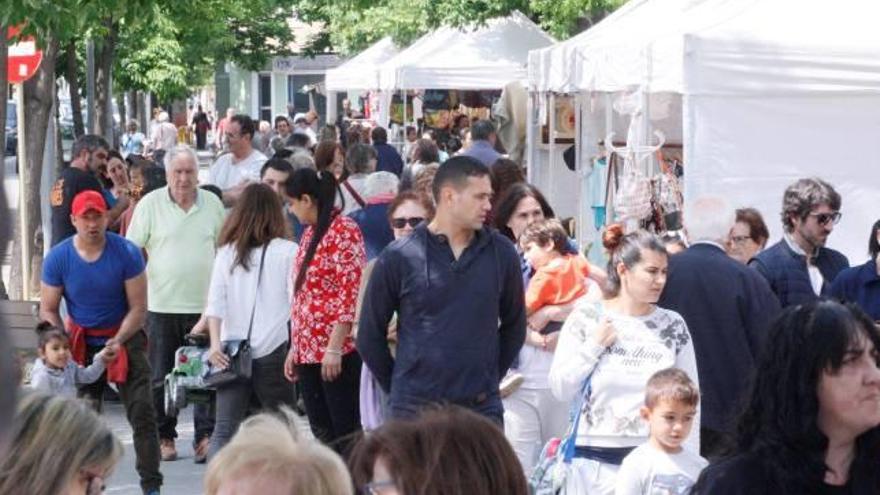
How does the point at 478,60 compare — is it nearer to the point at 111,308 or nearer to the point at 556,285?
the point at 111,308

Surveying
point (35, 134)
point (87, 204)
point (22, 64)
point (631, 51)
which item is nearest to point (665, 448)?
point (87, 204)

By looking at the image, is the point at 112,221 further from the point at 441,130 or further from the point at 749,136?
the point at 441,130

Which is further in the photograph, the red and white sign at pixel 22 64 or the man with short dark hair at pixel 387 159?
the man with short dark hair at pixel 387 159

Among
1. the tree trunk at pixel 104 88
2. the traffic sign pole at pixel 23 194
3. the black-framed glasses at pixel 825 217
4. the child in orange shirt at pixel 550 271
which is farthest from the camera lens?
the tree trunk at pixel 104 88

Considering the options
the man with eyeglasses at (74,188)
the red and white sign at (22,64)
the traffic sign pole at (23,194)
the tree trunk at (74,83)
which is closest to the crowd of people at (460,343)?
the man with eyeglasses at (74,188)

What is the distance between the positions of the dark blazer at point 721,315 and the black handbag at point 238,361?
277cm

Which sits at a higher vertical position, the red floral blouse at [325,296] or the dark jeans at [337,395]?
the red floral blouse at [325,296]

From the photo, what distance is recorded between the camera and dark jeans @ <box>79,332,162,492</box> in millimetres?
8961

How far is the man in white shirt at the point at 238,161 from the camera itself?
1394 cm

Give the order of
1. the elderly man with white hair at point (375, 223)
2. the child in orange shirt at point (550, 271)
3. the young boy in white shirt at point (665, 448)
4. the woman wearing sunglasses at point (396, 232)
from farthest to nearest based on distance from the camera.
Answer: the elderly man with white hair at point (375, 223)
the child in orange shirt at point (550, 271)
the woman wearing sunglasses at point (396, 232)
the young boy in white shirt at point (665, 448)

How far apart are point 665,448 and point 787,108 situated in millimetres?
6539

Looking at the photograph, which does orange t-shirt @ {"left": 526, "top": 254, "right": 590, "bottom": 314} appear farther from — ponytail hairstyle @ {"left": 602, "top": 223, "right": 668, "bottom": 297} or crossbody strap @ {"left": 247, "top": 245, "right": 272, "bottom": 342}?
crossbody strap @ {"left": 247, "top": 245, "right": 272, "bottom": 342}

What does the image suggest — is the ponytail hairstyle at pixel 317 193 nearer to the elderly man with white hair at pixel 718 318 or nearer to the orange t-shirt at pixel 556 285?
the orange t-shirt at pixel 556 285

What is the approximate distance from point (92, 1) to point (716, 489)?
1066 centimetres
